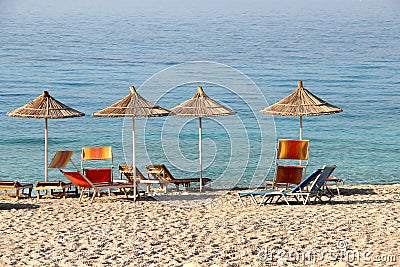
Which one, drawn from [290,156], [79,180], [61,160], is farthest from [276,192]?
[61,160]

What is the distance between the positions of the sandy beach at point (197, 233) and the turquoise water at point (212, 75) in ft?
20.8

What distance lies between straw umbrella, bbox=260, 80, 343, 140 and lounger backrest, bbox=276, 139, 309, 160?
50 cm

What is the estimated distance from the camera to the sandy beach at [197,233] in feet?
20.4

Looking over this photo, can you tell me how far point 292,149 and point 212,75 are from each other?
97.1 ft

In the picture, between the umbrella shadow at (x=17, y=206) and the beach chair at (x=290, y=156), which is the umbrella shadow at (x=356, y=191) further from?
the umbrella shadow at (x=17, y=206)

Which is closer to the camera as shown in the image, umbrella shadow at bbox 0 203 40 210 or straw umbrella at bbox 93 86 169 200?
umbrella shadow at bbox 0 203 40 210

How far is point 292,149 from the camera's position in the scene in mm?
10031

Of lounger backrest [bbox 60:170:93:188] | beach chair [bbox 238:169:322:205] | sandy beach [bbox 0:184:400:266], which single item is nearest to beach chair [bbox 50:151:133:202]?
lounger backrest [bbox 60:170:93:188]

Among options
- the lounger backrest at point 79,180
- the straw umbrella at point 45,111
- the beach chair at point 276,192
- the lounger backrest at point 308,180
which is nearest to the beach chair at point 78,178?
the lounger backrest at point 79,180

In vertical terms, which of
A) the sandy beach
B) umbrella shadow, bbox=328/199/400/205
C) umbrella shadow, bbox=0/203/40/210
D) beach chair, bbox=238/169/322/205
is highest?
beach chair, bbox=238/169/322/205

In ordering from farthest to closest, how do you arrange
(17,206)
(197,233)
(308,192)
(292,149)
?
1. (292,149)
2. (17,206)
3. (308,192)
4. (197,233)

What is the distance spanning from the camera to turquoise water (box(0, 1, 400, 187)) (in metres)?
20.2

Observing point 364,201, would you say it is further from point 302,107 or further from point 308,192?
point 302,107

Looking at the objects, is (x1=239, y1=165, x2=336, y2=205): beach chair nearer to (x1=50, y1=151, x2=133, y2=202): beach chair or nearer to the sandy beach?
the sandy beach
